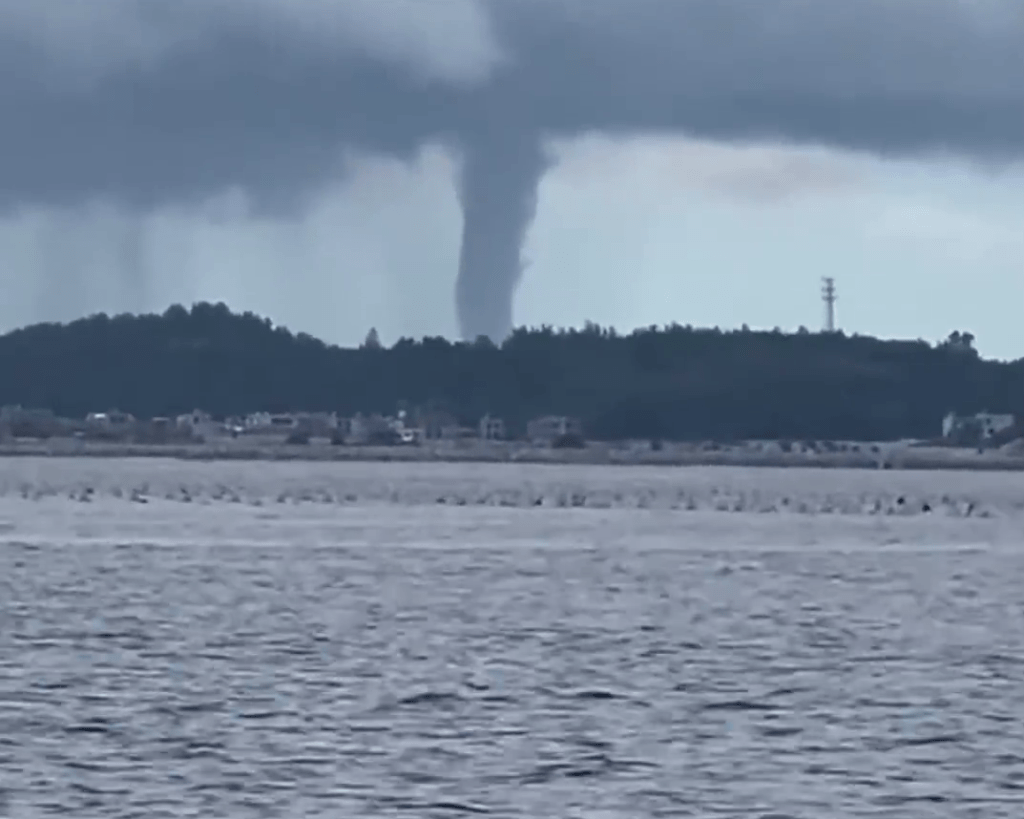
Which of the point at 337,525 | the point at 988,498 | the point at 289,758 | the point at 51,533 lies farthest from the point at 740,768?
the point at 988,498

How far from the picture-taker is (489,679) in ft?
117

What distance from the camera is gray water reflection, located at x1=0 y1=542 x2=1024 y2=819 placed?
26.0m

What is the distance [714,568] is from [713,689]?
104 feet

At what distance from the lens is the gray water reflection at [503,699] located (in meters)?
26.0

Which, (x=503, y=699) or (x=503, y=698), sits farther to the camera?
(x=503, y=698)

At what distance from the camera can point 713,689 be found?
34531 millimetres

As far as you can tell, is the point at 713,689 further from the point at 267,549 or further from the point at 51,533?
the point at 51,533

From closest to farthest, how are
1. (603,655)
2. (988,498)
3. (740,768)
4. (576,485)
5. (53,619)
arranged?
1. (740,768)
2. (603,655)
3. (53,619)
4. (988,498)
5. (576,485)

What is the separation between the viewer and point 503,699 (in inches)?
1305

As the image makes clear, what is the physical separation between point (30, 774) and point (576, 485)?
137 metres

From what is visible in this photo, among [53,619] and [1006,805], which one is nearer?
[1006,805]

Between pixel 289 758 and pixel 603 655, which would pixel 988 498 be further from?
pixel 289 758

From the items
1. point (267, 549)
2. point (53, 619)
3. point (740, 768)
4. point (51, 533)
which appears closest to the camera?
point (740, 768)

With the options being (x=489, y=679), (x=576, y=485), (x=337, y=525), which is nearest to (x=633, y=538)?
(x=337, y=525)
